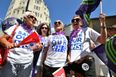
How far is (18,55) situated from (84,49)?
5.30ft

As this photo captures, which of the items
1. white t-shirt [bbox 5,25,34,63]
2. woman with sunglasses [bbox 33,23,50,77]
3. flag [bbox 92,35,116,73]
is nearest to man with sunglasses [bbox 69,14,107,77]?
flag [bbox 92,35,116,73]

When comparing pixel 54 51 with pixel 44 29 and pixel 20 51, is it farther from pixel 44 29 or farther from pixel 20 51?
pixel 20 51

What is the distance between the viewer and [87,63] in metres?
6.60

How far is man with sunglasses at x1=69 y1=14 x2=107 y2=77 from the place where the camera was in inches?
259

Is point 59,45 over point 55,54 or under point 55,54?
over

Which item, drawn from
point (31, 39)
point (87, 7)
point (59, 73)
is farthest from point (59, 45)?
point (87, 7)

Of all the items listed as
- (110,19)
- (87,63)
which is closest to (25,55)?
(87,63)

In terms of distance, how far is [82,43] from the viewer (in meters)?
6.76

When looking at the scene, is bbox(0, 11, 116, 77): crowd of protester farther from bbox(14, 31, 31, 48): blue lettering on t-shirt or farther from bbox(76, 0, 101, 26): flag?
bbox(76, 0, 101, 26): flag

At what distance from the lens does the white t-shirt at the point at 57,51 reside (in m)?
6.68

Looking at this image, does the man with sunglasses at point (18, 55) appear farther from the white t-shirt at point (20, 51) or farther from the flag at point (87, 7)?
the flag at point (87, 7)

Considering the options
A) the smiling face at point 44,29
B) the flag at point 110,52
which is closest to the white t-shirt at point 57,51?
the smiling face at point 44,29

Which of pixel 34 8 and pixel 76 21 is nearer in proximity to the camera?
pixel 76 21

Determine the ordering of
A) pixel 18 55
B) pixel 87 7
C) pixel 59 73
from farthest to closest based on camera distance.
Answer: pixel 87 7 < pixel 59 73 < pixel 18 55
